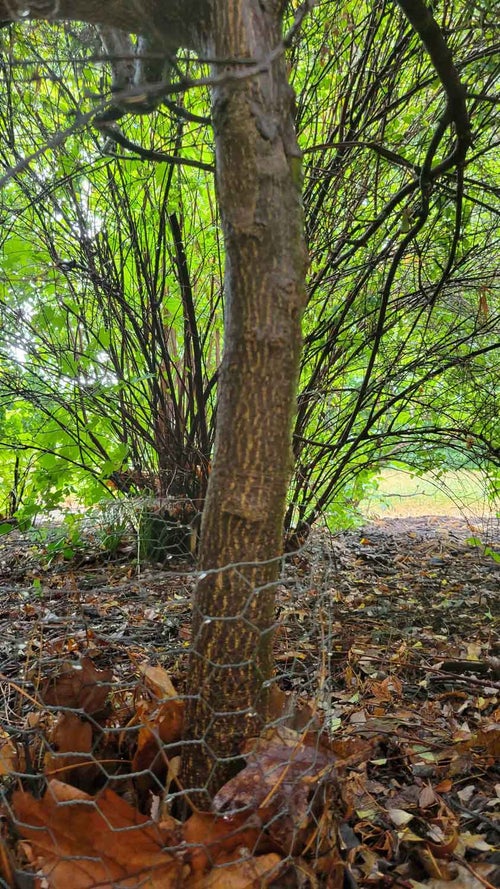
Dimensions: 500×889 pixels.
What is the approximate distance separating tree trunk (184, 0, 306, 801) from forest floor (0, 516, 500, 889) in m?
0.07

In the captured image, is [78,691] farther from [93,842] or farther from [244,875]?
[244,875]

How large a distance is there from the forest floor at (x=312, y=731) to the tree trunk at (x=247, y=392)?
0.23ft

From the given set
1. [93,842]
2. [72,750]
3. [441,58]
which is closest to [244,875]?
[93,842]

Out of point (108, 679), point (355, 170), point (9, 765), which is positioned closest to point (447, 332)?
point (355, 170)

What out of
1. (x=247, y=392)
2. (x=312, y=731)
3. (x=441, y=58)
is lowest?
(x=312, y=731)

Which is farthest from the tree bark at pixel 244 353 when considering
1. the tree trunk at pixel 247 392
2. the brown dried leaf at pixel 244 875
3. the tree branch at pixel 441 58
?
the tree branch at pixel 441 58

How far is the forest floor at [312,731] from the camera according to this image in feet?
2.90

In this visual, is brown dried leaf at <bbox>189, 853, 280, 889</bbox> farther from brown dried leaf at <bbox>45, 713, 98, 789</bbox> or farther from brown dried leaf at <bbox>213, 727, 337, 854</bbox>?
brown dried leaf at <bbox>45, 713, 98, 789</bbox>

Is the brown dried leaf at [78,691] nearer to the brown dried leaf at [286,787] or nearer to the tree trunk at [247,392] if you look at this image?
the tree trunk at [247,392]

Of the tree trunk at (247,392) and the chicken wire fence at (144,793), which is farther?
the tree trunk at (247,392)

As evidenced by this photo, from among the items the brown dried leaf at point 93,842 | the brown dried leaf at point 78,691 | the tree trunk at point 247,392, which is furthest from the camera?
the brown dried leaf at point 78,691

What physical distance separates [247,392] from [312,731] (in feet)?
2.07

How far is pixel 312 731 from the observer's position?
104 cm

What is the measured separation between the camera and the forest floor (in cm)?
88
